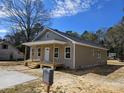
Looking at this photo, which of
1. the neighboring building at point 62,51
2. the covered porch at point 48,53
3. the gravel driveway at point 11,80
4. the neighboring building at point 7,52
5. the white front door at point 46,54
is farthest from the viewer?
the neighboring building at point 7,52

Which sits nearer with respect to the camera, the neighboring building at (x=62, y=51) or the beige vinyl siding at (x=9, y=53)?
the neighboring building at (x=62, y=51)

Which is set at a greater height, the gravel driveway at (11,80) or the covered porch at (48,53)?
the covered porch at (48,53)

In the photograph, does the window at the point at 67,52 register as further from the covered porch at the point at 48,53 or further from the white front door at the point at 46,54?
the white front door at the point at 46,54

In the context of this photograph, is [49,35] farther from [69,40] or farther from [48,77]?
[48,77]

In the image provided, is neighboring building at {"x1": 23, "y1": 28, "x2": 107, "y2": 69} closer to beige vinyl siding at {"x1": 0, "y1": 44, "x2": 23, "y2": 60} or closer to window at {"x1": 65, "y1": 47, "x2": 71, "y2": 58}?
window at {"x1": 65, "y1": 47, "x2": 71, "y2": 58}

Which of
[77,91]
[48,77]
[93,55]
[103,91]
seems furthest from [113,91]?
[93,55]

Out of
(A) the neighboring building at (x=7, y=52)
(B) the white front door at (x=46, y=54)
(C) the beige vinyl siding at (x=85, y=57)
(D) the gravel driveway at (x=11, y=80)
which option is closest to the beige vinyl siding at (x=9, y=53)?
(A) the neighboring building at (x=7, y=52)

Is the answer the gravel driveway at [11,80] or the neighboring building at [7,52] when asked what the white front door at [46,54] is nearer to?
the gravel driveway at [11,80]

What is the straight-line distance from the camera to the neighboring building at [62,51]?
1934 cm

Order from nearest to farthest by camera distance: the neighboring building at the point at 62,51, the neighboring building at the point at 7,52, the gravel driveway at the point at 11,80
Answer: the gravel driveway at the point at 11,80, the neighboring building at the point at 62,51, the neighboring building at the point at 7,52

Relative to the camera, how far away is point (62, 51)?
20453 mm

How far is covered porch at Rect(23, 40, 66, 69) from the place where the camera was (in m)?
19.1

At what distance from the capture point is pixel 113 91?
9.51 meters

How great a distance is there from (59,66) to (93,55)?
6.97m
